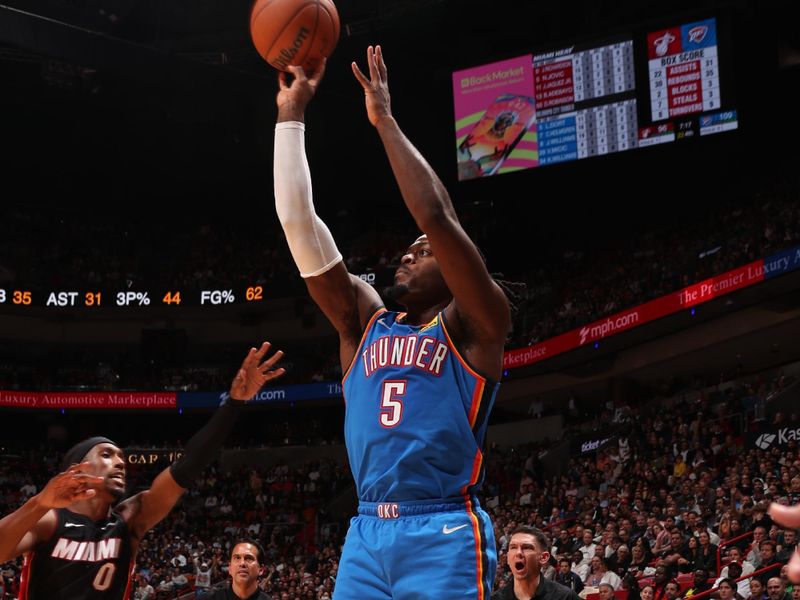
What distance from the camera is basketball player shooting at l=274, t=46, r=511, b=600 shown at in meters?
3.12

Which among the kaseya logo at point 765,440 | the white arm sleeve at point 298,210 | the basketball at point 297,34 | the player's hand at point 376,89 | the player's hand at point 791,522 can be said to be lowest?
the player's hand at point 791,522

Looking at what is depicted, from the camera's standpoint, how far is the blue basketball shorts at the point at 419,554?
3062mm

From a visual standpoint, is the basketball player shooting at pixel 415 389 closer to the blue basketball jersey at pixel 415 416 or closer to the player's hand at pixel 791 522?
the blue basketball jersey at pixel 415 416

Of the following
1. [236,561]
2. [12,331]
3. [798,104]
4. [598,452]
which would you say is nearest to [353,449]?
[236,561]

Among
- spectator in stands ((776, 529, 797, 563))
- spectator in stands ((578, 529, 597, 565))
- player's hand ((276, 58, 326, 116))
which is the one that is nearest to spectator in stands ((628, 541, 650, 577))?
spectator in stands ((578, 529, 597, 565))

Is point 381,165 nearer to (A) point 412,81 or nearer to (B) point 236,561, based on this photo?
(A) point 412,81

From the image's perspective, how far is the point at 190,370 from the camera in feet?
99.2

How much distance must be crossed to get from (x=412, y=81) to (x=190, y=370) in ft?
33.6

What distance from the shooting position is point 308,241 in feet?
11.4

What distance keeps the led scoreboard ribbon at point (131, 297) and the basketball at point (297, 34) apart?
24.9m

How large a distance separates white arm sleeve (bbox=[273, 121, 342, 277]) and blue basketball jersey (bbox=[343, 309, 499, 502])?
0.33 m

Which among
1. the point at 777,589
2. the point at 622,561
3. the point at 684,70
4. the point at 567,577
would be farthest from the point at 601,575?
the point at 684,70

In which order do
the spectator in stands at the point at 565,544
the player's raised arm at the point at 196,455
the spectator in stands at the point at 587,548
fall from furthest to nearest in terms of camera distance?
the spectator in stands at the point at 565,544 → the spectator in stands at the point at 587,548 → the player's raised arm at the point at 196,455

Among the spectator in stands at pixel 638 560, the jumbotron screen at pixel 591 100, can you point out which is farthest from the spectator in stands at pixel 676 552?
the jumbotron screen at pixel 591 100
